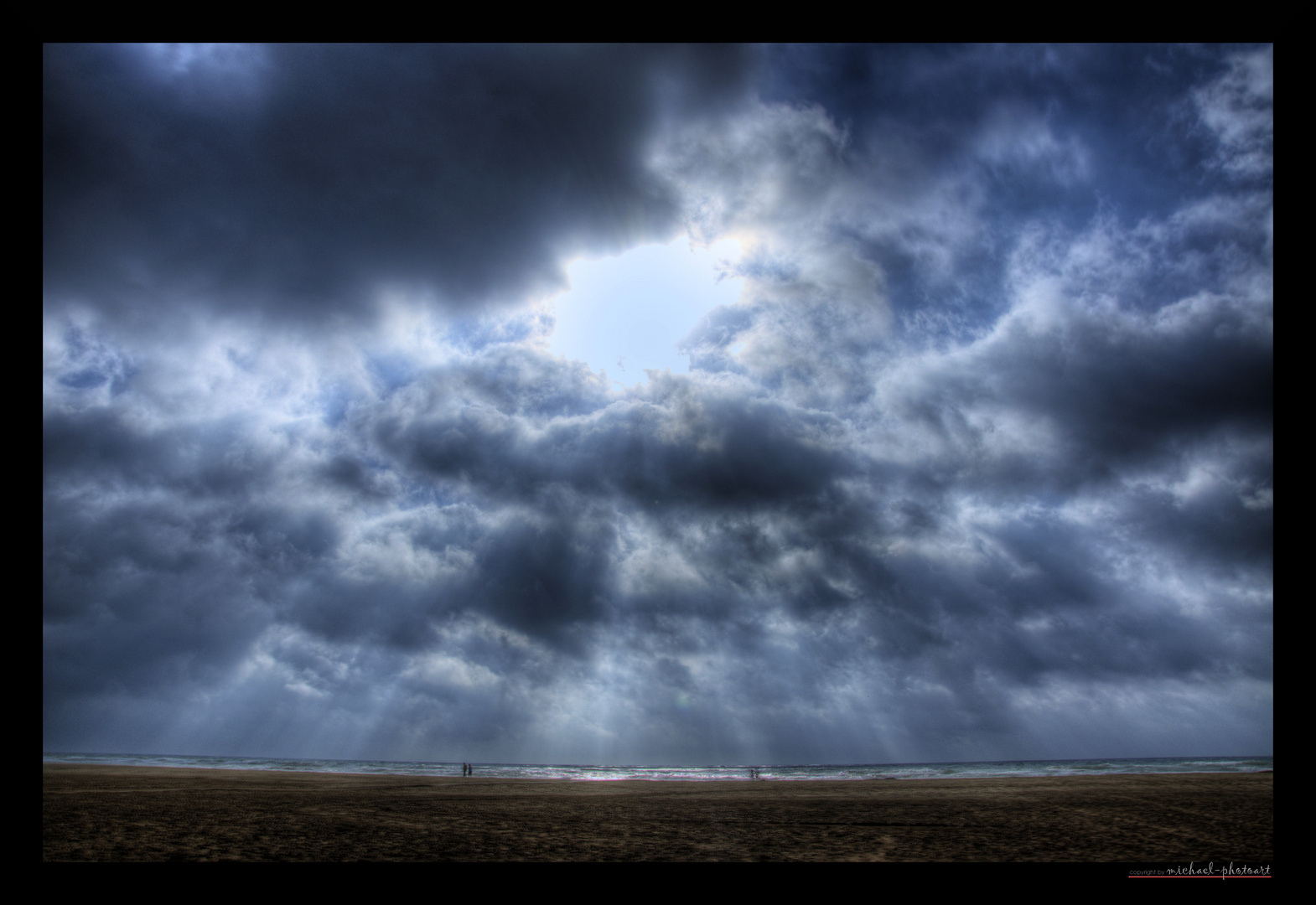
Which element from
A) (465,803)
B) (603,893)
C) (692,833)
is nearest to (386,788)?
(465,803)

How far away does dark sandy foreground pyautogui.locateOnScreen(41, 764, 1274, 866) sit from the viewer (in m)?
13.9

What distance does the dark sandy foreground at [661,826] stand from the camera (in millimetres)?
13883

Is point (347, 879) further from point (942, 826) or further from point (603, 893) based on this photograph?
point (942, 826)

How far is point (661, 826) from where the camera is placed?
17.5 m

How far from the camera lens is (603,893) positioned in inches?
310
